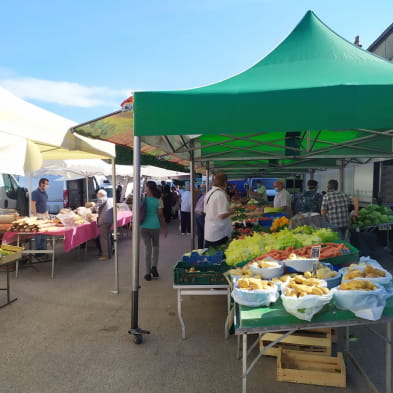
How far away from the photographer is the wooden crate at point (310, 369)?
9.76 ft

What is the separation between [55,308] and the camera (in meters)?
4.99

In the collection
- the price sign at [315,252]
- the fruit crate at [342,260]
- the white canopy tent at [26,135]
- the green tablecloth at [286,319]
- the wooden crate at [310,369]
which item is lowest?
the wooden crate at [310,369]

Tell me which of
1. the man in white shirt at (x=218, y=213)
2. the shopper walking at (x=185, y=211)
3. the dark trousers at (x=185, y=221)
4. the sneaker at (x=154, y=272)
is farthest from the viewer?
the dark trousers at (x=185, y=221)

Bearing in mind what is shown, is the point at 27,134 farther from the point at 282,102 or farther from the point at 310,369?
the point at 310,369

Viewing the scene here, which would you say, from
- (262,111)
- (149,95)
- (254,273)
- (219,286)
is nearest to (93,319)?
(219,286)

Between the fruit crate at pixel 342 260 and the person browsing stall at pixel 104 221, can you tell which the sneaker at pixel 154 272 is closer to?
the person browsing stall at pixel 104 221

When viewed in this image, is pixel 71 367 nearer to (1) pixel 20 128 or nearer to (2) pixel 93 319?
(2) pixel 93 319

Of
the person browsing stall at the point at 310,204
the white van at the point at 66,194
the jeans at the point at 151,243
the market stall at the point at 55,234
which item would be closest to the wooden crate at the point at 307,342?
the jeans at the point at 151,243

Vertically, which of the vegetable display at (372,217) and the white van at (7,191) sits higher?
the white van at (7,191)

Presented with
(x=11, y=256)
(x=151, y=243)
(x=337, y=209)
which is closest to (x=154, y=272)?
(x=151, y=243)

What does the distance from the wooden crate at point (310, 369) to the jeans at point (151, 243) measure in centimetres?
354

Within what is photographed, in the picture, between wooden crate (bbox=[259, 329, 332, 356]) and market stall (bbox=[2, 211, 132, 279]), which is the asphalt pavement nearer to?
wooden crate (bbox=[259, 329, 332, 356])

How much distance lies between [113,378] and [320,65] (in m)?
3.73

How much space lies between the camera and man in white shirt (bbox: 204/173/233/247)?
5.09m
